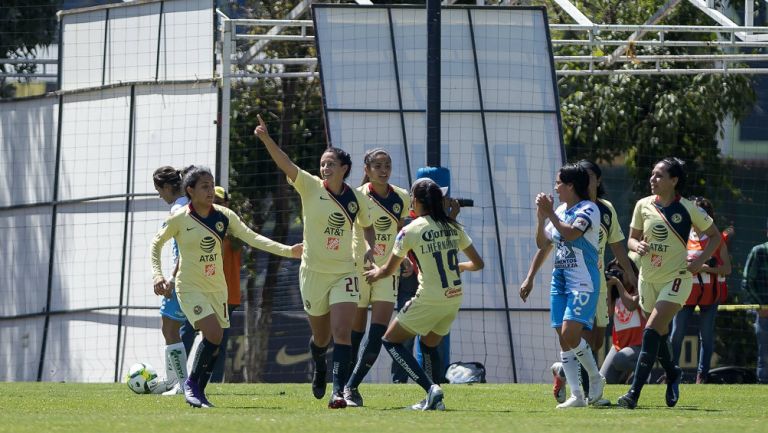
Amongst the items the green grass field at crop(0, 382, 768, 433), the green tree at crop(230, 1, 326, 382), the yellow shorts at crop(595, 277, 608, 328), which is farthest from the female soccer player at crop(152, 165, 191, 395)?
the green tree at crop(230, 1, 326, 382)

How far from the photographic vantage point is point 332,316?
11.0 meters

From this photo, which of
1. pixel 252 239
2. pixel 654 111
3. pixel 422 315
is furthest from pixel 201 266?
pixel 654 111

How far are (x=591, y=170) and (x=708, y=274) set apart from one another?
4.75 m

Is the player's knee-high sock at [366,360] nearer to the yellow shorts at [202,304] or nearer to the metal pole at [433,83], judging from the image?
the yellow shorts at [202,304]

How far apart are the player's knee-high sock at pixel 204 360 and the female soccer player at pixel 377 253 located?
1.03 m

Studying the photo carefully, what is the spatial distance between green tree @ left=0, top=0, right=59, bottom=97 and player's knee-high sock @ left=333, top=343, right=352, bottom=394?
12.8 m

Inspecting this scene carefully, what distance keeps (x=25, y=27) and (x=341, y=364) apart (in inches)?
531

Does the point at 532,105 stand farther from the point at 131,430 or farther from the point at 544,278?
the point at 131,430

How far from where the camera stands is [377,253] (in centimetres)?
1203

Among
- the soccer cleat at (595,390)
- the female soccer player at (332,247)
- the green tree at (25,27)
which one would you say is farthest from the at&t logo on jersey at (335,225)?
the green tree at (25,27)

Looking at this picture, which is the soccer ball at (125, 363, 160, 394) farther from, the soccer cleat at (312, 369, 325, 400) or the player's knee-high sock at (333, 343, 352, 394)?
the player's knee-high sock at (333, 343, 352, 394)

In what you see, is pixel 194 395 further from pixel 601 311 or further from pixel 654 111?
pixel 654 111

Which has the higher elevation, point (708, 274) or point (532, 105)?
point (532, 105)

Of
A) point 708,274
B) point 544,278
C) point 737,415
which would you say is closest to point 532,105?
point 544,278
